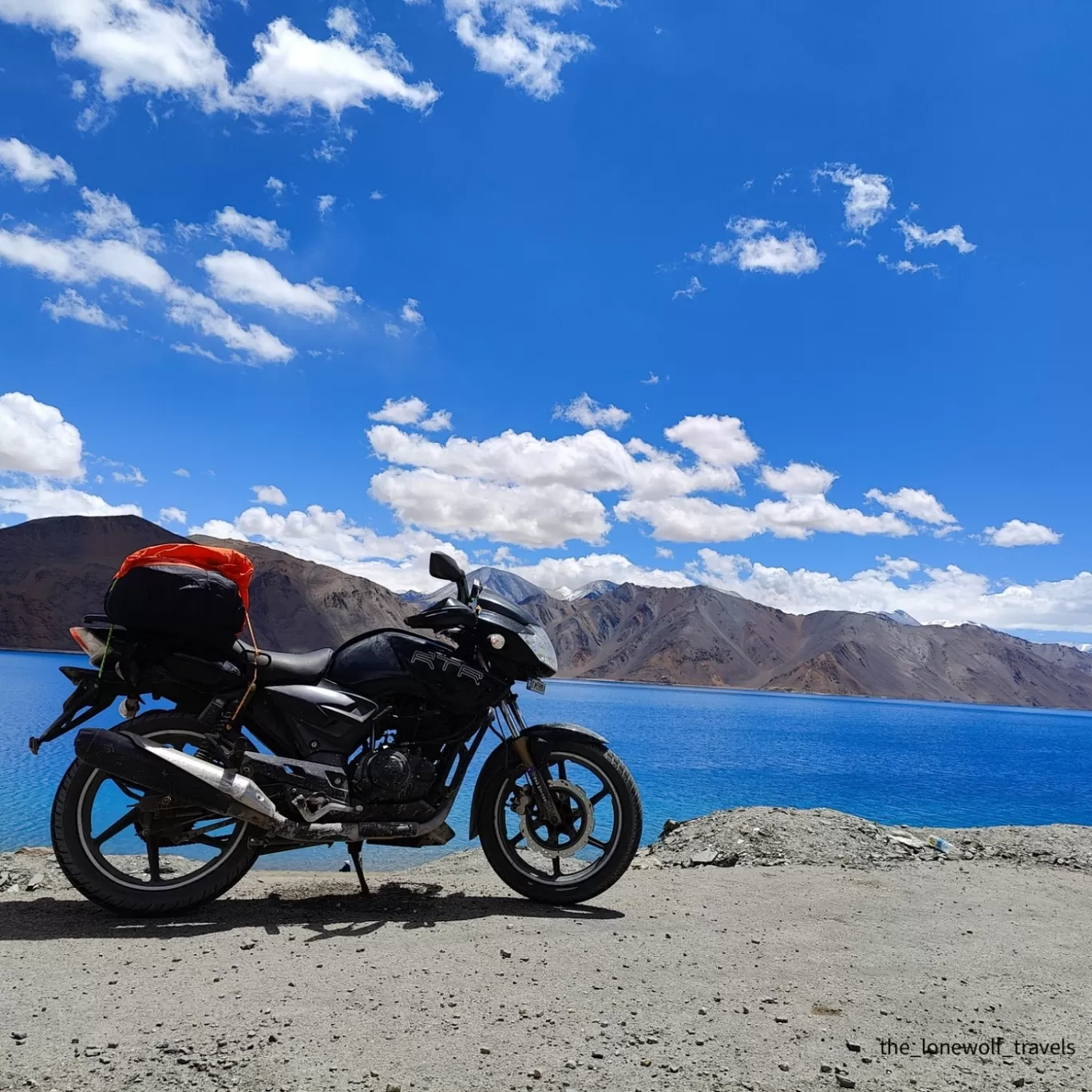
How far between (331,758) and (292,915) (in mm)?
957

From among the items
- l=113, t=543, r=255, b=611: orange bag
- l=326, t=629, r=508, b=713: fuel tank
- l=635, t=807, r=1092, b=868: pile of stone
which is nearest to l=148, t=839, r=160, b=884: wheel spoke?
l=326, t=629, r=508, b=713: fuel tank

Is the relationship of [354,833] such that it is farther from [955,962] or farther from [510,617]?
[955,962]

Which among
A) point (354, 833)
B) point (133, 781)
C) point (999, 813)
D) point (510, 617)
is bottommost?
point (999, 813)

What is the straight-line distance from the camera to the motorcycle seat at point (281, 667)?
5.00 m

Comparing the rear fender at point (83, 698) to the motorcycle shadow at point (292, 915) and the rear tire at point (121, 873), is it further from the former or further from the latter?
the motorcycle shadow at point (292, 915)

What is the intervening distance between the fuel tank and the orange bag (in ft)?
2.57

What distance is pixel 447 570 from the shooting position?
5.07m

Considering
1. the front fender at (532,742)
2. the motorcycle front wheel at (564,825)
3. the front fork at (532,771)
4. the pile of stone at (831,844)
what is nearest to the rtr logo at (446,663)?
the front fork at (532,771)

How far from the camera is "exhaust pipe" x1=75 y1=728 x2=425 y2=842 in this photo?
4.49 m

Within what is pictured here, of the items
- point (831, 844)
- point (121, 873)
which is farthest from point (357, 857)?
point (831, 844)

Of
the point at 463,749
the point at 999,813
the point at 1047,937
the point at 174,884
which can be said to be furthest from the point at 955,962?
the point at 999,813

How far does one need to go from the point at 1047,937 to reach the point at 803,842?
9.20ft

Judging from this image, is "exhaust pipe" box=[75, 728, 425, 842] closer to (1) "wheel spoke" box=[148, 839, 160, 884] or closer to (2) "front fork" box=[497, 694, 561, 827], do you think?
(1) "wheel spoke" box=[148, 839, 160, 884]

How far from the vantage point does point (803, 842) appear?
7641 millimetres
